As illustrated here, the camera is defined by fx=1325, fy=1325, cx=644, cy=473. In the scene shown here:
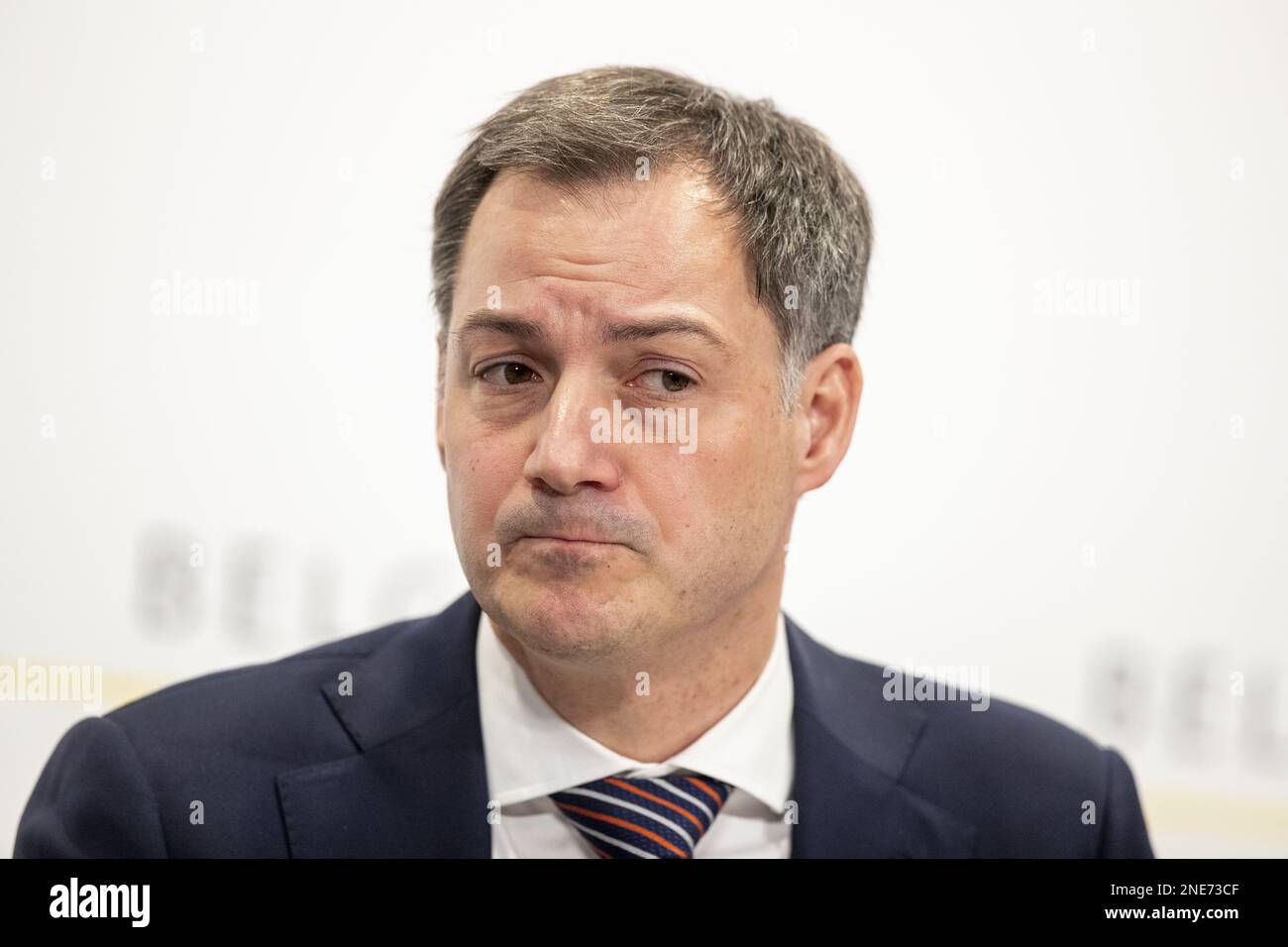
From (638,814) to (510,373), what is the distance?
774 millimetres

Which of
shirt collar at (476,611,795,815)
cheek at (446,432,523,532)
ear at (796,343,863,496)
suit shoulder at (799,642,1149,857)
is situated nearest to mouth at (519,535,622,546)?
cheek at (446,432,523,532)

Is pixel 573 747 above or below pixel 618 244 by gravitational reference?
below

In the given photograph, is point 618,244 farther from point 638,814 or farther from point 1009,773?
point 1009,773

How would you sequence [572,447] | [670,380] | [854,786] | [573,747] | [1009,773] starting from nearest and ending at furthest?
[572,447], [670,380], [573,747], [854,786], [1009,773]

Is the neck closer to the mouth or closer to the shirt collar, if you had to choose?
the shirt collar

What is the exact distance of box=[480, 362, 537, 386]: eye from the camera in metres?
2.17

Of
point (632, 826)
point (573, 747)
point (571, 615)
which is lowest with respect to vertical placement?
point (632, 826)

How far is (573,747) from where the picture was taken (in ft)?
7.42

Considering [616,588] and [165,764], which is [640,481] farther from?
[165,764]

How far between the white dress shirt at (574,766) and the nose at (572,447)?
459 millimetres

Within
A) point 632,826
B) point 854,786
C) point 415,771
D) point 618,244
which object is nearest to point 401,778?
point 415,771

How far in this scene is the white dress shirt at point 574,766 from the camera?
2262 mm
